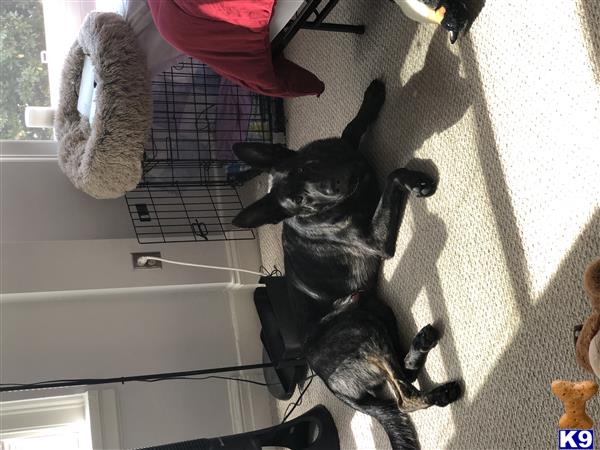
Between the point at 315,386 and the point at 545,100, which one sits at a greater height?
the point at 545,100

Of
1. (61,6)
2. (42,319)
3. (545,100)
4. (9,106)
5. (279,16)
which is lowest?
(545,100)

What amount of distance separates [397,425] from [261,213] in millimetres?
836

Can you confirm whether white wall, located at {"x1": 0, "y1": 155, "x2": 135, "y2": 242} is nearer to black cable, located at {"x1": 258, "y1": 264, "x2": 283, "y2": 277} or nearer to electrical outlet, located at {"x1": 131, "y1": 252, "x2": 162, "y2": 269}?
electrical outlet, located at {"x1": 131, "y1": 252, "x2": 162, "y2": 269}

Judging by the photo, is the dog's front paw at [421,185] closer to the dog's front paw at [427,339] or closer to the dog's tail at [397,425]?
the dog's front paw at [427,339]

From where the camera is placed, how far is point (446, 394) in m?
1.75

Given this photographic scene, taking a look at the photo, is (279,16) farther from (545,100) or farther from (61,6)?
(61,6)

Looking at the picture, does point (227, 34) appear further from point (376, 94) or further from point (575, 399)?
point (575, 399)

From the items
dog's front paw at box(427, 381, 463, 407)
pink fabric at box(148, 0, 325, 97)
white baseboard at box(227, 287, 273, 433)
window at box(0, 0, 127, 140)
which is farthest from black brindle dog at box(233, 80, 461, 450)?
window at box(0, 0, 127, 140)

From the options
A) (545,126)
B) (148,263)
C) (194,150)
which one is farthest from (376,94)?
(148,263)

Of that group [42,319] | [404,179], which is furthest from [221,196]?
[404,179]

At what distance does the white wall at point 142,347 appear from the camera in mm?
2566

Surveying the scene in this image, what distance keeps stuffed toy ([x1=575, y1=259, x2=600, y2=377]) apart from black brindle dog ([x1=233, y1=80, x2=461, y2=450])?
63 centimetres

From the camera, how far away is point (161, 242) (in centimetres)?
282

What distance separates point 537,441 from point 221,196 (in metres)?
1.99
